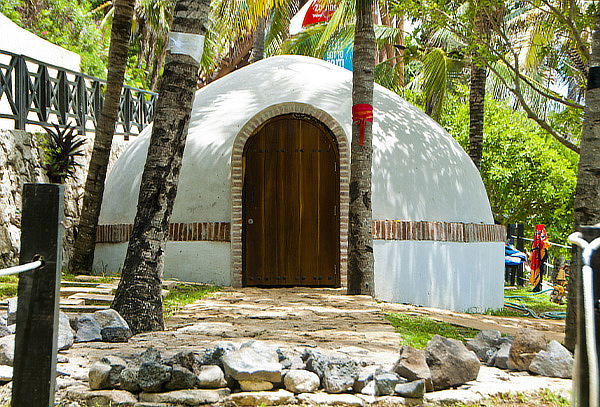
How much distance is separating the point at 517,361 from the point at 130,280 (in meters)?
3.10

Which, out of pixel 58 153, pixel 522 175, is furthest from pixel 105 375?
pixel 522 175

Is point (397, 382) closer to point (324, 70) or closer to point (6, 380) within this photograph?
point (6, 380)

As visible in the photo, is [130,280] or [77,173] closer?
[130,280]

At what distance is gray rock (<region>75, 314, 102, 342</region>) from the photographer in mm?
5828

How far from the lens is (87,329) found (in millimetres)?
5875

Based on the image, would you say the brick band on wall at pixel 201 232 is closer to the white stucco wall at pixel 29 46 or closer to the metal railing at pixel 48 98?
the metal railing at pixel 48 98

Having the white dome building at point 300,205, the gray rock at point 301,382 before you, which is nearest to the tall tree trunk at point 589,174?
the gray rock at point 301,382

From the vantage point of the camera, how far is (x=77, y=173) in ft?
42.8

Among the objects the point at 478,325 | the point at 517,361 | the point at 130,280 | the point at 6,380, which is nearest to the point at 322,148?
the point at 478,325

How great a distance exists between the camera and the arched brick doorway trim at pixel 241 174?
36.2ft

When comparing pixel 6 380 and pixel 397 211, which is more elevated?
pixel 397 211

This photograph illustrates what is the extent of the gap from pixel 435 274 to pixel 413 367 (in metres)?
7.15

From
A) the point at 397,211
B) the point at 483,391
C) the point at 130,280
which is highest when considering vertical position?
the point at 397,211

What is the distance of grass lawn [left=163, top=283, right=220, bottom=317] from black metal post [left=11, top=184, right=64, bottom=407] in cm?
453
